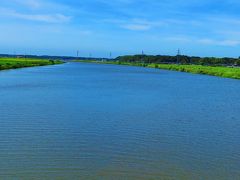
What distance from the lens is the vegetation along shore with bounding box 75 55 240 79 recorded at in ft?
203

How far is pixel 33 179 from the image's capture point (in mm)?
7480

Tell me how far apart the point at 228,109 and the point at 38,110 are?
8.46m

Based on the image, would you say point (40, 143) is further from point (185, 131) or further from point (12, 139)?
point (185, 131)

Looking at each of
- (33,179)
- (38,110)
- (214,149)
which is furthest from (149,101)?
(33,179)

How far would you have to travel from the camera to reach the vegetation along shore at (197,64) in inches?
2431

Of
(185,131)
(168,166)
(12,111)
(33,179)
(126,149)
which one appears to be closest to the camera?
(33,179)

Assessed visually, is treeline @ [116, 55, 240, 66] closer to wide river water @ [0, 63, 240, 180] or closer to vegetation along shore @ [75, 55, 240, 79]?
vegetation along shore @ [75, 55, 240, 79]

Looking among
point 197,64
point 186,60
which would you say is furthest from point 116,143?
point 186,60

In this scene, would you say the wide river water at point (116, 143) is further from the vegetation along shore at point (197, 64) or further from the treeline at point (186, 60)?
the treeline at point (186, 60)

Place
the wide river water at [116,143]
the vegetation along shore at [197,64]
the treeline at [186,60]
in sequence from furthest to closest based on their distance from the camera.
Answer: the treeline at [186,60] < the vegetation along shore at [197,64] < the wide river water at [116,143]

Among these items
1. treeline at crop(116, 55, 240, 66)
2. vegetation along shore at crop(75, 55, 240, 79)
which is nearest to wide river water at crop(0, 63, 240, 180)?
vegetation along shore at crop(75, 55, 240, 79)

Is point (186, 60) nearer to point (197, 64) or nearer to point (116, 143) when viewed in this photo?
point (197, 64)

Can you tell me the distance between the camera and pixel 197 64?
118125 mm

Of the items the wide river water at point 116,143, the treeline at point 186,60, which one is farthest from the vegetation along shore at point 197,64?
the wide river water at point 116,143
